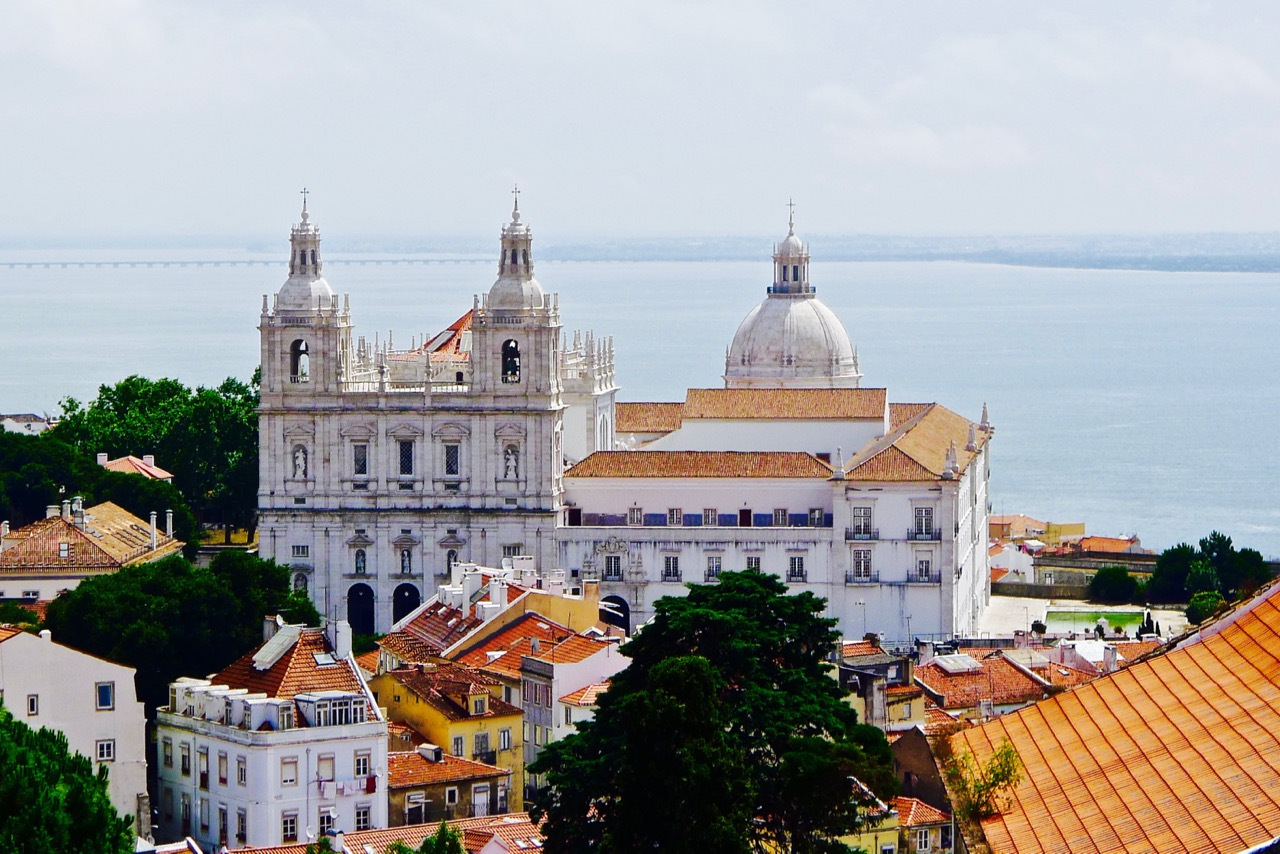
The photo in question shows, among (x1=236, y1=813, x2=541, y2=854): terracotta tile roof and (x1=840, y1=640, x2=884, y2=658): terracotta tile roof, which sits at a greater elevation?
(x1=840, y1=640, x2=884, y2=658): terracotta tile roof

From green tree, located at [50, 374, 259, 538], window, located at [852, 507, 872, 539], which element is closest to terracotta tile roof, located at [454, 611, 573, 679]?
window, located at [852, 507, 872, 539]

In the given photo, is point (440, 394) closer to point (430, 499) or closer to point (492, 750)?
point (430, 499)

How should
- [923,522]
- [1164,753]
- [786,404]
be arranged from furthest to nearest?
[786,404] < [923,522] < [1164,753]

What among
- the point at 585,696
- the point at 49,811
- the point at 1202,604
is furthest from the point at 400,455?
the point at 49,811

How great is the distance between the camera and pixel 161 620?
48.4 metres

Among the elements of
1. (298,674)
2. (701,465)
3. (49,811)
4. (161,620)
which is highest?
(701,465)

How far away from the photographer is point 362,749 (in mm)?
39531

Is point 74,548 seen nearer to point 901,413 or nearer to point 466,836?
point 901,413

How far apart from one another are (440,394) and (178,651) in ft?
59.5

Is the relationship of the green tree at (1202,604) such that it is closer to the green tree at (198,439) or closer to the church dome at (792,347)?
the church dome at (792,347)

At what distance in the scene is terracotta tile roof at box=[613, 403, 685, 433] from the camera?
73000 mm

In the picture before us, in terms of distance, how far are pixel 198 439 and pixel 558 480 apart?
676 inches

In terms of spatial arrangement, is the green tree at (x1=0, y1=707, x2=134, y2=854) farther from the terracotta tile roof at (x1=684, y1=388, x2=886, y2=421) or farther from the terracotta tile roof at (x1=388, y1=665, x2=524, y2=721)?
the terracotta tile roof at (x1=684, y1=388, x2=886, y2=421)

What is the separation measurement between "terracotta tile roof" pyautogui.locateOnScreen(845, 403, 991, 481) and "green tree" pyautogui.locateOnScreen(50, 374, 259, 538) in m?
16.2
